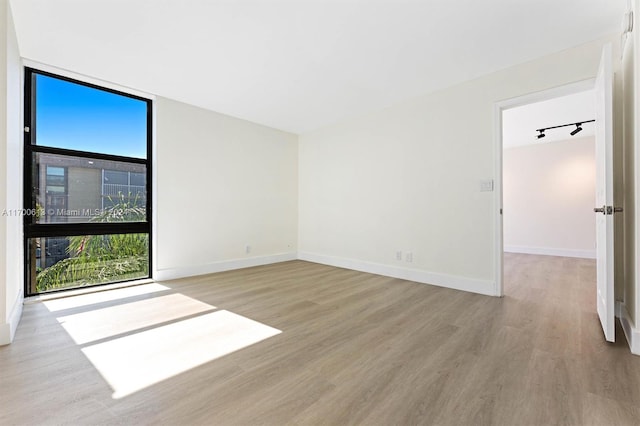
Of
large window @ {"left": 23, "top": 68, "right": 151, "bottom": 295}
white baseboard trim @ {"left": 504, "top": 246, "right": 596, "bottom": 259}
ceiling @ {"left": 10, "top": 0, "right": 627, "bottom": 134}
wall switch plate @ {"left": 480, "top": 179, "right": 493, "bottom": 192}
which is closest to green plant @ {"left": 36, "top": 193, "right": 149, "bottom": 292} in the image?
large window @ {"left": 23, "top": 68, "right": 151, "bottom": 295}

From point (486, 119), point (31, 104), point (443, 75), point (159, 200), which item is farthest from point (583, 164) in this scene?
point (31, 104)

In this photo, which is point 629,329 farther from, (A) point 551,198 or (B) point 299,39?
(A) point 551,198

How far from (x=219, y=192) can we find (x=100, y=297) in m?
2.01

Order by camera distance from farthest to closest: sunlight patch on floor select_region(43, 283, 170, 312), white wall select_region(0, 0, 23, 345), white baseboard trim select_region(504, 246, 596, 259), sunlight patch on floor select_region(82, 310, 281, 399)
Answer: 1. white baseboard trim select_region(504, 246, 596, 259)
2. sunlight patch on floor select_region(43, 283, 170, 312)
3. white wall select_region(0, 0, 23, 345)
4. sunlight patch on floor select_region(82, 310, 281, 399)

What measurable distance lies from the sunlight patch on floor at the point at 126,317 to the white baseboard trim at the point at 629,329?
10.5 feet

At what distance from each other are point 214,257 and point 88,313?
1851mm

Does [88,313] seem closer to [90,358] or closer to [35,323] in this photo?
[35,323]

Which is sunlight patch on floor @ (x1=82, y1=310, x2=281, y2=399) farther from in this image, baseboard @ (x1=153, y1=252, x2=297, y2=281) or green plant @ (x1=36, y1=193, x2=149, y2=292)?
green plant @ (x1=36, y1=193, x2=149, y2=292)

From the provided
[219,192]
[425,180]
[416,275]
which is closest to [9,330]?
[219,192]

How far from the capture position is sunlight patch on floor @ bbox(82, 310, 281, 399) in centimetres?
159

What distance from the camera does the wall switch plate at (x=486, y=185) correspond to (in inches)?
125

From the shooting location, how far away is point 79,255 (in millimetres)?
3309

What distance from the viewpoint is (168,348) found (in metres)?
1.92

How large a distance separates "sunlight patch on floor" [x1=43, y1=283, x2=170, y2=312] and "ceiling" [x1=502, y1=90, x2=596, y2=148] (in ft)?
18.6
